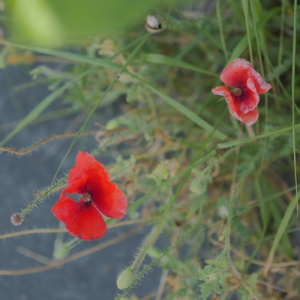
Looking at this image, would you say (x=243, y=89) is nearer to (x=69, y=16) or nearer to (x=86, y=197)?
(x=86, y=197)

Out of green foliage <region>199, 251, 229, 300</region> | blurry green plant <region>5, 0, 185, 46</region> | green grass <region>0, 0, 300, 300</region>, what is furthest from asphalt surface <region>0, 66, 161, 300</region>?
blurry green plant <region>5, 0, 185, 46</region>

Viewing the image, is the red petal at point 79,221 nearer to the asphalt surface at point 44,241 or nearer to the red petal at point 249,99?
the red petal at point 249,99

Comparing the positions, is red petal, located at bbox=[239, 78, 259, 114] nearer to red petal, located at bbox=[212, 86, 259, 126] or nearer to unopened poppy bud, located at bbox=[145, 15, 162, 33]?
red petal, located at bbox=[212, 86, 259, 126]

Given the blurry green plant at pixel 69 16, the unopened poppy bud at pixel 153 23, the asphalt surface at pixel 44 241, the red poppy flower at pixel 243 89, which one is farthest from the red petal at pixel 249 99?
the asphalt surface at pixel 44 241

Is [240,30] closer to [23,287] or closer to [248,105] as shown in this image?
[248,105]

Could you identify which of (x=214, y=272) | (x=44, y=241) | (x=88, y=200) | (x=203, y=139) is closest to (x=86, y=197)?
(x=88, y=200)
